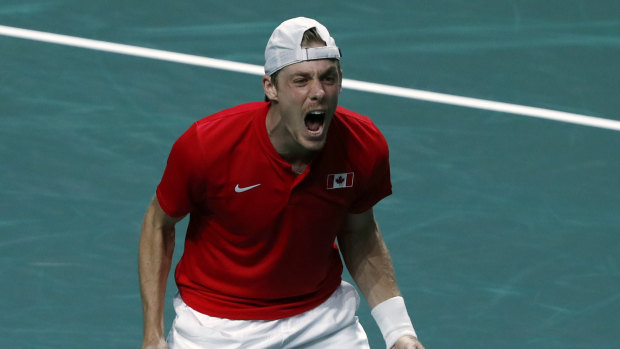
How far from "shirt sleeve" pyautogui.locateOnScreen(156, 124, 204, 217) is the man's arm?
0.28ft

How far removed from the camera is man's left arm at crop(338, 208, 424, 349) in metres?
6.46

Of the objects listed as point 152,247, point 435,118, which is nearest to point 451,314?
point 435,118

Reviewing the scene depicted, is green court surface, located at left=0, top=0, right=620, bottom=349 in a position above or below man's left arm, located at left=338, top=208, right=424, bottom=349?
below

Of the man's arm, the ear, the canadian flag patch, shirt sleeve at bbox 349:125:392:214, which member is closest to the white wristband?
shirt sleeve at bbox 349:125:392:214

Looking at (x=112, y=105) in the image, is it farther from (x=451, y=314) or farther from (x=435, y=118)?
(x=451, y=314)

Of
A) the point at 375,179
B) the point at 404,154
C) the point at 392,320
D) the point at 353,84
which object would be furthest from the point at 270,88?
the point at 353,84

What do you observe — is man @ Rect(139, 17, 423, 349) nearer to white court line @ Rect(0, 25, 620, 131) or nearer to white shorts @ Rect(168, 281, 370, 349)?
white shorts @ Rect(168, 281, 370, 349)

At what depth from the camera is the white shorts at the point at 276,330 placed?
6191 millimetres

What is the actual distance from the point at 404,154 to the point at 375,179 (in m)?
3.60

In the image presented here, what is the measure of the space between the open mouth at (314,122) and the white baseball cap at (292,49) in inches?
9.2

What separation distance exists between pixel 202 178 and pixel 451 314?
2932 mm

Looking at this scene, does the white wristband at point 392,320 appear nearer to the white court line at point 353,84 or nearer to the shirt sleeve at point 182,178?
the shirt sleeve at point 182,178

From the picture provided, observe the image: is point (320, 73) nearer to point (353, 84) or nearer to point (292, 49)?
point (292, 49)

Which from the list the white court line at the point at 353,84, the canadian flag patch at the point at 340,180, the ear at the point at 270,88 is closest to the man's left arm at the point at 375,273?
the canadian flag patch at the point at 340,180
